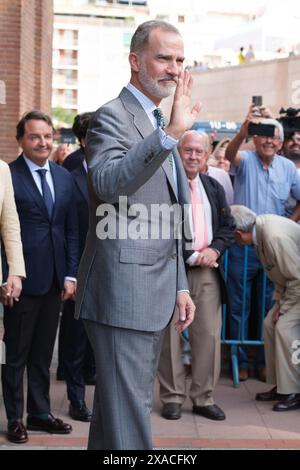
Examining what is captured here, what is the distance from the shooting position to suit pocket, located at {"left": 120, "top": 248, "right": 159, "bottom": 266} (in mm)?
3750

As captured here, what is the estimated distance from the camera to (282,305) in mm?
6980

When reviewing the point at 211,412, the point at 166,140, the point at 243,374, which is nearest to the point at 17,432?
the point at 211,412

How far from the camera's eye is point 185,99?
3598 mm

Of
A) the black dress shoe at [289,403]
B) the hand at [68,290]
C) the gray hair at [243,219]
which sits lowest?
the black dress shoe at [289,403]

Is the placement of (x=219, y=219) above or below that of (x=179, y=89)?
below

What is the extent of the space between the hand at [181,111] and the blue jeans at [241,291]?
4.26 metres

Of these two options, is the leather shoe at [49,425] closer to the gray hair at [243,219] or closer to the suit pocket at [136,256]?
the gray hair at [243,219]

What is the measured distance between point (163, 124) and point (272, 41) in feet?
109

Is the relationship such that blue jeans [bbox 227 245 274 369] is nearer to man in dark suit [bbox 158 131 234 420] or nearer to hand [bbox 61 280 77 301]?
man in dark suit [bbox 158 131 234 420]

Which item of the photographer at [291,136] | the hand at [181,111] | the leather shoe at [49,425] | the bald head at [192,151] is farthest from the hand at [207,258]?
the hand at [181,111]

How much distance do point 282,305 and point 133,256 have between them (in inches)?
135

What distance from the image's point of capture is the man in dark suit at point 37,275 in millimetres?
5824

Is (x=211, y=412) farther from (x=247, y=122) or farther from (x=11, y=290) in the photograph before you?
(x=247, y=122)
